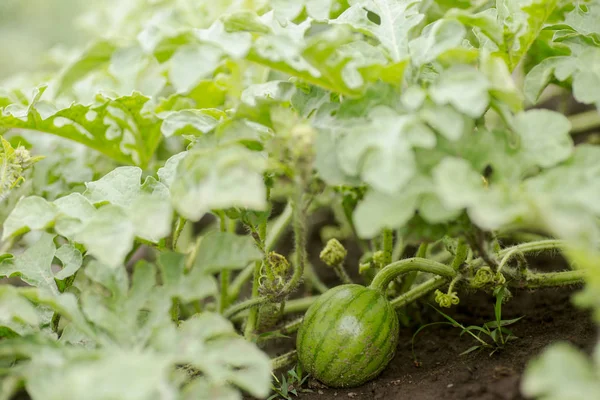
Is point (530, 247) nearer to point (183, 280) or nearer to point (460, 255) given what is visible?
point (460, 255)

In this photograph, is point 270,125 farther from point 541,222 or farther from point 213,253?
point 541,222

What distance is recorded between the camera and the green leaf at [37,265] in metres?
1.54

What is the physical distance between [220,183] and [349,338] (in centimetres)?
65

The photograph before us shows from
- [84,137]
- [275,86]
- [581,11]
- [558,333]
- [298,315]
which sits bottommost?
[298,315]

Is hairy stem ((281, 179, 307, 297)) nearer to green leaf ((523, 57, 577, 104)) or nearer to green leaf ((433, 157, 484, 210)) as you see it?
green leaf ((433, 157, 484, 210))

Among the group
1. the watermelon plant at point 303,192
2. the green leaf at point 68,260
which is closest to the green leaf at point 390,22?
the watermelon plant at point 303,192

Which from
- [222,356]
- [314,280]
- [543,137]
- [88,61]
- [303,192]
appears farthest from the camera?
[314,280]

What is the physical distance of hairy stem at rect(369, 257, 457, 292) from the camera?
1592mm

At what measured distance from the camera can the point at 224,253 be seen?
1.26m

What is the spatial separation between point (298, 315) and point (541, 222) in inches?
48.3

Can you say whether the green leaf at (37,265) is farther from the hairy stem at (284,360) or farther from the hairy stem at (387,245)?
the hairy stem at (387,245)

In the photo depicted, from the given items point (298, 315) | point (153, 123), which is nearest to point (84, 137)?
point (153, 123)

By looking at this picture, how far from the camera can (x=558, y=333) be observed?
165 cm

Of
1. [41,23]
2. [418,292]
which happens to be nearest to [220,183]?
[418,292]
